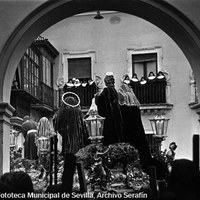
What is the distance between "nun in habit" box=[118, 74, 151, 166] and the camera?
866cm

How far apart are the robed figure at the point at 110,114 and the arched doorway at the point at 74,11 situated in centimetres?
187

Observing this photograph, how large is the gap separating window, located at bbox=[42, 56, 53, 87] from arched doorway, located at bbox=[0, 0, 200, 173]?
1559cm

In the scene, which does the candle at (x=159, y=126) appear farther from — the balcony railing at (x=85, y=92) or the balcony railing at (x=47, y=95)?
the balcony railing at (x=85, y=92)

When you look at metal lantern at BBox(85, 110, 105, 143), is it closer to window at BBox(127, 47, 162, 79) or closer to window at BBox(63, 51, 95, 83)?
window at BBox(127, 47, 162, 79)

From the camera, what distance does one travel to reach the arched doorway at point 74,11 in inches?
273

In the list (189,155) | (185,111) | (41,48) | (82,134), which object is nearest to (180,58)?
(185,111)

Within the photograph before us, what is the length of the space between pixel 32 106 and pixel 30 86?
3.96ft

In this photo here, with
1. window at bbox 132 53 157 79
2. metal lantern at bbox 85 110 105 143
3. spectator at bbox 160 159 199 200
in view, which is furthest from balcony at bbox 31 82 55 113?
spectator at bbox 160 159 199 200

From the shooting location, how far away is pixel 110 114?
346 inches

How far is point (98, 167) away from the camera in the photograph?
23.3ft

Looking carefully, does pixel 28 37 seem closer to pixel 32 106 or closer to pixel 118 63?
pixel 32 106

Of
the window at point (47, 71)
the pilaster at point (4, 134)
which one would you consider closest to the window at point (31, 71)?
the window at point (47, 71)

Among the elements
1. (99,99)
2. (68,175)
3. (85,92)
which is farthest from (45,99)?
(68,175)

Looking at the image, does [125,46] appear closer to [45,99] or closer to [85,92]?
[85,92]
